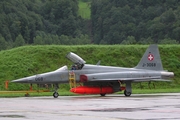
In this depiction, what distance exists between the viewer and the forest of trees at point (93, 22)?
116812 millimetres

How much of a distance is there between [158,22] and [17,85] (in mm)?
78084

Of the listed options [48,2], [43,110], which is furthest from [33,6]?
[43,110]

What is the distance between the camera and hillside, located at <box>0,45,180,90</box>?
4369 cm

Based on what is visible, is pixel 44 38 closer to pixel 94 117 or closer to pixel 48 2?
pixel 48 2

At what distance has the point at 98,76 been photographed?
33844 mm

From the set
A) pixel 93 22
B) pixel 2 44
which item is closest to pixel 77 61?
pixel 2 44

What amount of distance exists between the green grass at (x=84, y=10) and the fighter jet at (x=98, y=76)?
13880 cm

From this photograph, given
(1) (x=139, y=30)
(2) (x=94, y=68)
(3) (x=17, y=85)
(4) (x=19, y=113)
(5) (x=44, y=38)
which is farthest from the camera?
(1) (x=139, y=30)

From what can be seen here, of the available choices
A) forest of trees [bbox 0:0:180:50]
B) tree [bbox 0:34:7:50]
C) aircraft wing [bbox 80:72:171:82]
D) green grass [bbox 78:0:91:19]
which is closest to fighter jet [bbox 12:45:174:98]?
aircraft wing [bbox 80:72:171:82]

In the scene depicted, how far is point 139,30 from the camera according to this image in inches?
4988

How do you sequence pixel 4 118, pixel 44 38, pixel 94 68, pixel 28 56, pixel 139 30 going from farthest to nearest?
pixel 139 30
pixel 44 38
pixel 28 56
pixel 94 68
pixel 4 118

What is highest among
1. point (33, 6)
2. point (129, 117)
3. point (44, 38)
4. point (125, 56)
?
point (33, 6)

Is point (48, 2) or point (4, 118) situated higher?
point (48, 2)

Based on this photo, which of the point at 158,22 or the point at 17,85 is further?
the point at 158,22
